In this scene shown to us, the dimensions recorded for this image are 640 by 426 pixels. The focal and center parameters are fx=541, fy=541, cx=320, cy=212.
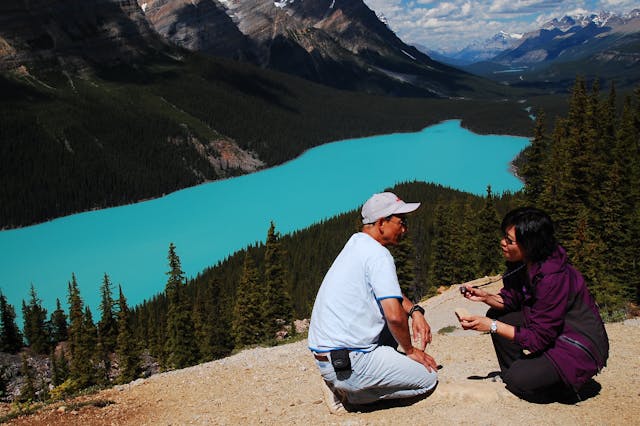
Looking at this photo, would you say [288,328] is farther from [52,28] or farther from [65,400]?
[52,28]

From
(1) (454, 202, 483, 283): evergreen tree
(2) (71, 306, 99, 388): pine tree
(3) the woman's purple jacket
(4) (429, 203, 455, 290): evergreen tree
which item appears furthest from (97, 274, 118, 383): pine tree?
(3) the woman's purple jacket

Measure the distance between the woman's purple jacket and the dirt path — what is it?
35.3 inches

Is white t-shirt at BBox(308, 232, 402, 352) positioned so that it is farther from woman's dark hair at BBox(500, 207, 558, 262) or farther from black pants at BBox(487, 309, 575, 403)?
black pants at BBox(487, 309, 575, 403)

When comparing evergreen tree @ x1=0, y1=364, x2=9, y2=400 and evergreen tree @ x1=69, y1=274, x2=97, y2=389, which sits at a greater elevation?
evergreen tree @ x1=69, y1=274, x2=97, y2=389

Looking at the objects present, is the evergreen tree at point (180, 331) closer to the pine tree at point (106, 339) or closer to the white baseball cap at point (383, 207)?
the pine tree at point (106, 339)

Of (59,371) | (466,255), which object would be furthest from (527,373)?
(59,371)

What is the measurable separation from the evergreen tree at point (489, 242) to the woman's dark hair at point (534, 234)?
38344 mm

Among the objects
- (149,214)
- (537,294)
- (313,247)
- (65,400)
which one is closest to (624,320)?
(537,294)

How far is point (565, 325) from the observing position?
761cm

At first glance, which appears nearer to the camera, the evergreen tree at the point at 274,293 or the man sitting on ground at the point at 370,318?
the man sitting on ground at the point at 370,318

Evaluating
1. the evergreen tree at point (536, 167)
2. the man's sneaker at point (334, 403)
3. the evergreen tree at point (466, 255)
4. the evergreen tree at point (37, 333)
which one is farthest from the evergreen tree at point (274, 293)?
the man's sneaker at point (334, 403)

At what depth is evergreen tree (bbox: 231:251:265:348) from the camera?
41812 millimetres

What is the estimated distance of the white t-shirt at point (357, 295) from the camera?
7395 mm

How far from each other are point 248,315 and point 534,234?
36.3 meters
